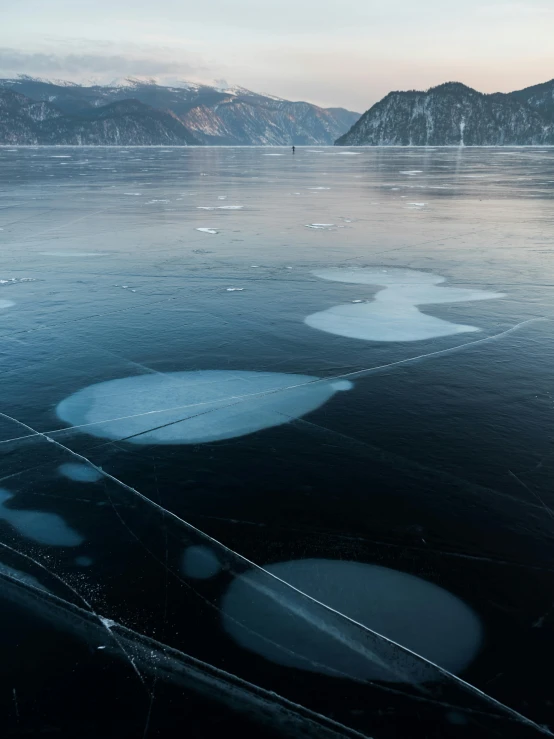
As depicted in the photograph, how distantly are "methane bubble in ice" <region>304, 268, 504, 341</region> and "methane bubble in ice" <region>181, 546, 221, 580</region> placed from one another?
4992 millimetres

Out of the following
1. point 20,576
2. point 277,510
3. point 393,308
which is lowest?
point 20,576

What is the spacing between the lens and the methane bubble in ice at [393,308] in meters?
8.71

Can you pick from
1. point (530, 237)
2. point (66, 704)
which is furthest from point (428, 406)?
point (530, 237)

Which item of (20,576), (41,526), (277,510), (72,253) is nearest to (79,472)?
(41,526)

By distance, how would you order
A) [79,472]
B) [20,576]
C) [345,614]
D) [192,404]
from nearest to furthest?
[345,614], [20,576], [79,472], [192,404]

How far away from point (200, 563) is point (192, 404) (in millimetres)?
2632

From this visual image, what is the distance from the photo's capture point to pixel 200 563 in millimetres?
3996

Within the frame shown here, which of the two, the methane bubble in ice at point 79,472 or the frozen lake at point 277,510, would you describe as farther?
the methane bubble in ice at point 79,472

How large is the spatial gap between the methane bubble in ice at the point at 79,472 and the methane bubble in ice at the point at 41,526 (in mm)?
514

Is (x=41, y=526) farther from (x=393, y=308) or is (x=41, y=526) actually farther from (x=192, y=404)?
(x=393, y=308)

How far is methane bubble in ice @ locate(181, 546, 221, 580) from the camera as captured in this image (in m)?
3.90

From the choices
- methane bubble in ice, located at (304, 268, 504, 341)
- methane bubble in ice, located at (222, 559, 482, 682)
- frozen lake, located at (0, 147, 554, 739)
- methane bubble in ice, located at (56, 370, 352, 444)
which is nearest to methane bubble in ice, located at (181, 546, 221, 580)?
frozen lake, located at (0, 147, 554, 739)

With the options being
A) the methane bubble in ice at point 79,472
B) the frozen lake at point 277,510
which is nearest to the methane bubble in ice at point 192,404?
the frozen lake at point 277,510

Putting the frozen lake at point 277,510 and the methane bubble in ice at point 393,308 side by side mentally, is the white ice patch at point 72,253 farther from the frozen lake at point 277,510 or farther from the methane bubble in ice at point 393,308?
the methane bubble in ice at point 393,308
